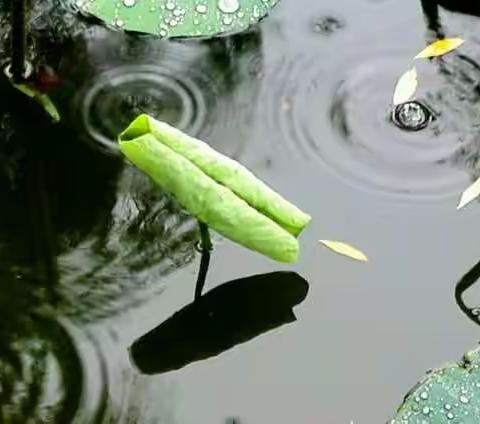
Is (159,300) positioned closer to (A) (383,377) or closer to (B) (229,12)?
(A) (383,377)

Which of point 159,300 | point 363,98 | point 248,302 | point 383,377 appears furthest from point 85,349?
point 363,98

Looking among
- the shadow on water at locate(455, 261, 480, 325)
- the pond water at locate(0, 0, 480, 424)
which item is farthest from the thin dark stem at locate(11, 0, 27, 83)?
the shadow on water at locate(455, 261, 480, 325)

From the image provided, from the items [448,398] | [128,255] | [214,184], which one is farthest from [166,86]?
[448,398]

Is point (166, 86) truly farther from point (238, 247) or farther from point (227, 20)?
point (238, 247)

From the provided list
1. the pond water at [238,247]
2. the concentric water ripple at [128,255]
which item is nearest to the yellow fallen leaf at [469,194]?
the pond water at [238,247]

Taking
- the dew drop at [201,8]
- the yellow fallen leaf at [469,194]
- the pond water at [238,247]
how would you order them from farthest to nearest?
the dew drop at [201,8]
the yellow fallen leaf at [469,194]
the pond water at [238,247]

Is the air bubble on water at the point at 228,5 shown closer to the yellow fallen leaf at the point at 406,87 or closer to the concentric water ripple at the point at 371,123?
the concentric water ripple at the point at 371,123
